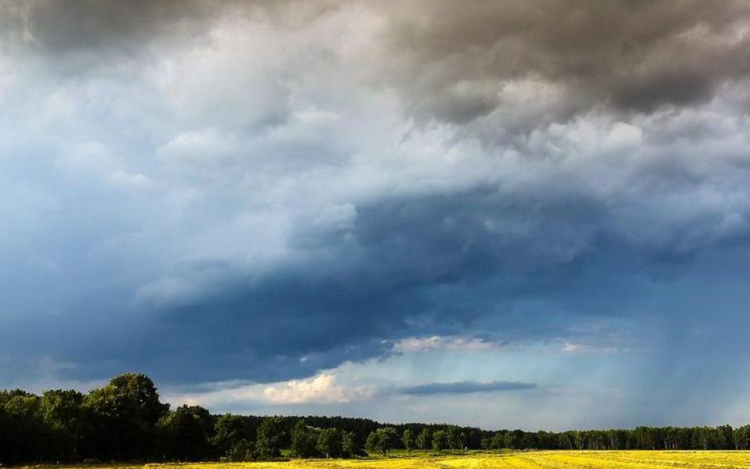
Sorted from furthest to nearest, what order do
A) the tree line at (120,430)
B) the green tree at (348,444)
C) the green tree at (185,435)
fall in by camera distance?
the green tree at (348,444), the green tree at (185,435), the tree line at (120,430)

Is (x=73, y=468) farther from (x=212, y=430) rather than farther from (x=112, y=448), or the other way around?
(x=212, y=430)

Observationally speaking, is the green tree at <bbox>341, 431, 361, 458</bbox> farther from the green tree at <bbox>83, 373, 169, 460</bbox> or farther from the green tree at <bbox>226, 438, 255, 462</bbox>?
the green tree at <bbox>83, 373, 169, 460</bbox>

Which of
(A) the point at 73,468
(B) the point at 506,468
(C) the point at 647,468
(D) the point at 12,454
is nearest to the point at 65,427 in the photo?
(D) the point at 12,454

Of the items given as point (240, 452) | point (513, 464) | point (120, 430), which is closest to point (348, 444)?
point (240, 452)

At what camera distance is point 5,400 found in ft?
328

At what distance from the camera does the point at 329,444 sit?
171 m

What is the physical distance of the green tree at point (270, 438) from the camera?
153375 millimetres

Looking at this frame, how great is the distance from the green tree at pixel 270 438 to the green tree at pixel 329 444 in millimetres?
14052

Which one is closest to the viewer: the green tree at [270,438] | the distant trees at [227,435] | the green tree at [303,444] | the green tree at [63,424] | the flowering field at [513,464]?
the flowering field at [513,464]

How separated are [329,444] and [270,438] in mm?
20032

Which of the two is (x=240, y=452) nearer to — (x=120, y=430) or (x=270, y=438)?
(x=270, y=438)

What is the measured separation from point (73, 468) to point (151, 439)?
43361 millimetres

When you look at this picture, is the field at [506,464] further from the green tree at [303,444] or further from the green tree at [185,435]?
the green tree at [303,444]

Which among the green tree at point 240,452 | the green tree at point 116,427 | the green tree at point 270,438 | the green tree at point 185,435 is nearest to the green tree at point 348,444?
the green tree at point 270,438
